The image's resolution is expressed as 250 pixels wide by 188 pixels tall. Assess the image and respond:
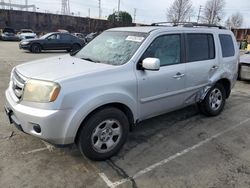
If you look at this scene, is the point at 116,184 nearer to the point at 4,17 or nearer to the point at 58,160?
the point at 58,160

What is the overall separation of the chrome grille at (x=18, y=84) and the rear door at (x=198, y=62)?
258 cm

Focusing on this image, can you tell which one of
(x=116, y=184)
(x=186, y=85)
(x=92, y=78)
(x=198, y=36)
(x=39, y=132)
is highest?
(x=198, y=36)

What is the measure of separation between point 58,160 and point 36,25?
43864 millimetres

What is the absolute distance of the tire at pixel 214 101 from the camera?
5266mm

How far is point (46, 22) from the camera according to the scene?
4416 centimetres

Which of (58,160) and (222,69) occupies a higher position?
(222,69)

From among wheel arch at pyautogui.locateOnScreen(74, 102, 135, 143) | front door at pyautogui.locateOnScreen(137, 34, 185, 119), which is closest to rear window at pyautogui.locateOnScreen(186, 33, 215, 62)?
front door at pyautogui.locateOnScreen(137, 34, 185, 119)

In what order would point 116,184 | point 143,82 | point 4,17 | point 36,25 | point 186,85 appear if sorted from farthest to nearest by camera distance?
1. point 36,25
2. point 4,17
3. point 186,85
4. point 143,82
5. point 116,184

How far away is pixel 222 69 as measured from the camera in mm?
5301

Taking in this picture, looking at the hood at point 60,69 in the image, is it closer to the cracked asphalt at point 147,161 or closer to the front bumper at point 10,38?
the cracked asphalt at point 147,161

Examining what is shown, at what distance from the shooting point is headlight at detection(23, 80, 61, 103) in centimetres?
306

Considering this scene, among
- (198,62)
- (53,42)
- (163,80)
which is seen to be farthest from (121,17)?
(163,80)

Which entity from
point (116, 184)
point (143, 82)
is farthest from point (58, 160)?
point (143, 82)

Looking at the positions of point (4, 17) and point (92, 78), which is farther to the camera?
point (4, 17)
